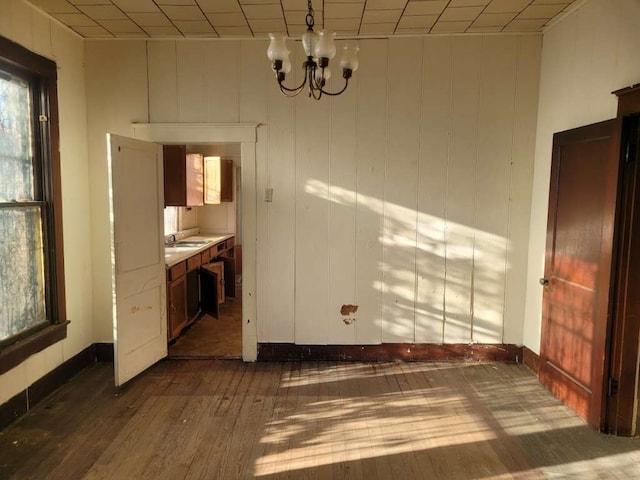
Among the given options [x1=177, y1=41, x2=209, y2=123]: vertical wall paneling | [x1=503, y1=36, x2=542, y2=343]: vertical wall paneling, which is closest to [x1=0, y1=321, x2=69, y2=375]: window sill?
[x1=177, y1=41, x2=209, y2=123]: vertical wall paneling

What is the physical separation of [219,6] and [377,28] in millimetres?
1259

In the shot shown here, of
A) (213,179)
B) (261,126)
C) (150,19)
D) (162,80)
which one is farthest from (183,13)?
(213,179)

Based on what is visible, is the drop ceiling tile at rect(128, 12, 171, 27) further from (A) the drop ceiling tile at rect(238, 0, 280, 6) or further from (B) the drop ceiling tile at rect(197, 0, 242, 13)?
(A) the drop ceiling tile at rect(238, 0, 280, 6)

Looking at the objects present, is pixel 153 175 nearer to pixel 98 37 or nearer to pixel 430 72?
pixel 98 37

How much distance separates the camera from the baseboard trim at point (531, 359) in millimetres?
3588

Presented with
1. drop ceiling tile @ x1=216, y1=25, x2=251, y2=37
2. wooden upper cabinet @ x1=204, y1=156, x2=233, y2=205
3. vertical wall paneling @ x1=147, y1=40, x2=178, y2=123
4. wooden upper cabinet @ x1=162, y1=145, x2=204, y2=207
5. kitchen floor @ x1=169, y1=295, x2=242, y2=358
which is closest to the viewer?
drop ceiling tile @ x1=216, y1=25, x2=251, y2=37

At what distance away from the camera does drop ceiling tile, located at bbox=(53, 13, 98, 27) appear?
322 centimetres

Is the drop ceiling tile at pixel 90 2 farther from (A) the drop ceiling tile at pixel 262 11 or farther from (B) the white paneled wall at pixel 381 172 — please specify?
(A) the drop ceiling tile at pixel 262 11

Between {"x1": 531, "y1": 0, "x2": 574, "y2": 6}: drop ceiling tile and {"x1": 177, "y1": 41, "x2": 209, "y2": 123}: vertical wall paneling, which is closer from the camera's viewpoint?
{"x1": 531, "y1": 0, "x2": 574, "y2": 6}: drop ceiling tile

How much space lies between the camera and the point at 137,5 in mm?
3061

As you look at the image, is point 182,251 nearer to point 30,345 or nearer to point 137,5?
point 30,345

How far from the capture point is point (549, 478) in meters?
2.31

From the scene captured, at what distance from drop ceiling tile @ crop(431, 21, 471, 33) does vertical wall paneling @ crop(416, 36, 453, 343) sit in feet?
0.30

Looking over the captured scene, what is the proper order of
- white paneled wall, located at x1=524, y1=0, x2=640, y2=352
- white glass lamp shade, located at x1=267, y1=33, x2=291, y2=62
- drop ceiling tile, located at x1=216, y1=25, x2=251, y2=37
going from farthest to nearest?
drop ceiling tile, located at x1=216, y1=25, x2=251, y2=37
white paneled wall, located at x1=524, y1=0, x2=640, y2=352
white glass lamp shade, located at x1=267, y1=33, x2=291, y2=62
